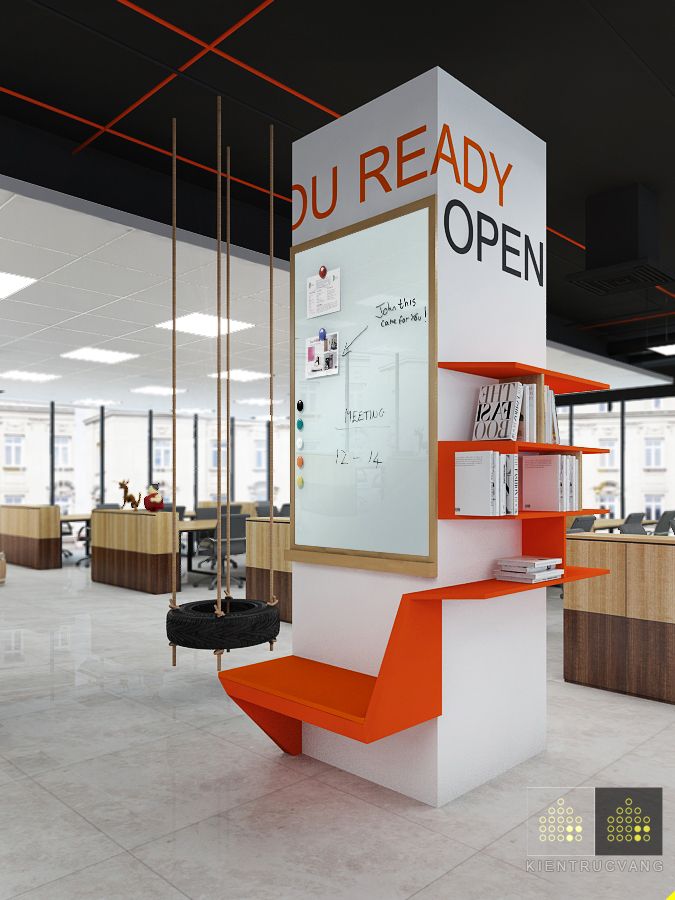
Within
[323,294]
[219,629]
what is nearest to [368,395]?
[323,294]

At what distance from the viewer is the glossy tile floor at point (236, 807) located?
7.55ft

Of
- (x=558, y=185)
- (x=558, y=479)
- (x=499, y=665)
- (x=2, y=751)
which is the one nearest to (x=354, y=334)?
(x=558, y=479)

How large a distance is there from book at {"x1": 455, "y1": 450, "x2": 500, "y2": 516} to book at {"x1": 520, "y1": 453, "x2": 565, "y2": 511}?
45 centimetres

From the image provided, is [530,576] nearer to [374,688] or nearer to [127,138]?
[374,688]

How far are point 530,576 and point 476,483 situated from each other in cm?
59

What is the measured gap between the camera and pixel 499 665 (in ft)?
10.7

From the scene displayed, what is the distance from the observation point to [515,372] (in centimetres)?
307

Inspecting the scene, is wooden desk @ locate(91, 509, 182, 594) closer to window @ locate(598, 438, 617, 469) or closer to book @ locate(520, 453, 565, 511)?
book @ locate(520, 453, 565, 511)

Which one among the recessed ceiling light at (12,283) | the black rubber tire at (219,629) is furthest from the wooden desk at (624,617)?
the recessed ceiling light at (12,283)

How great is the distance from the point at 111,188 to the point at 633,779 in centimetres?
476

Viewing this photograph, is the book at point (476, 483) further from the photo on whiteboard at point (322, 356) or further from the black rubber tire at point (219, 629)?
the black rubber tire at point (219, 629)

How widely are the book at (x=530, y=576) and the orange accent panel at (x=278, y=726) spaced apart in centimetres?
125

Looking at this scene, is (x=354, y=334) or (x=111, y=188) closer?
(x=354, y=334)

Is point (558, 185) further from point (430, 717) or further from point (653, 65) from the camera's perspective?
point (430, 717)
